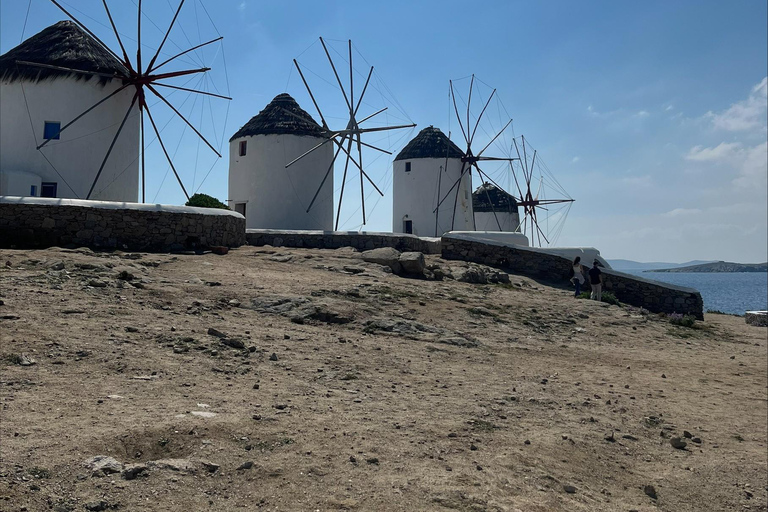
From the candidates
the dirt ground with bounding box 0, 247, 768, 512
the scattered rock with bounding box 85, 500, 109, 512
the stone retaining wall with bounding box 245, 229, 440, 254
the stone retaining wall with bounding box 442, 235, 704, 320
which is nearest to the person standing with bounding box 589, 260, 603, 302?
the stone retaining wall with bounding box 442, 235, 704, 320

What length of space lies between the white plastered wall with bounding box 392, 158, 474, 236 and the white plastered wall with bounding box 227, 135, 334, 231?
7274 millimetres

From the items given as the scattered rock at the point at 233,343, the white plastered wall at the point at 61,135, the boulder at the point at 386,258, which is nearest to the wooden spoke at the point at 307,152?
the white plastered wall at the point at 61,135

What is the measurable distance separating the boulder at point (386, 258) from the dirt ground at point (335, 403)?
10.0 ft

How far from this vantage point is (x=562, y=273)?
1773 cm

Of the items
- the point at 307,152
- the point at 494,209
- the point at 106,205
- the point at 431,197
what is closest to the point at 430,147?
the point at 431,197

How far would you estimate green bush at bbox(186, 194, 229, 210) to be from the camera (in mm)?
19400

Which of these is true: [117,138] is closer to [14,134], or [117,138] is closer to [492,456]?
[14,134]

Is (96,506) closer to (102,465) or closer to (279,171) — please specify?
(102,465)

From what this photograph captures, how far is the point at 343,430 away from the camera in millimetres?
5469

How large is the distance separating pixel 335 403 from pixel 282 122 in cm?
1944

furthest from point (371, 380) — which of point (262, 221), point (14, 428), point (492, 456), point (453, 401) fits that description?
point (262, 221)

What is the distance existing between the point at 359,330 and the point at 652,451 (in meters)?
4.35

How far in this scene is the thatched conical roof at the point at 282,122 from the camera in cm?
2409

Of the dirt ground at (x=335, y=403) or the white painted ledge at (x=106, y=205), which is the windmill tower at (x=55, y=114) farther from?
the dirt ground at (x=335, y=403)
